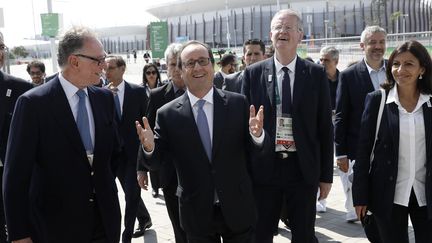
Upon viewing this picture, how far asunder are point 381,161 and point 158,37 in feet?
46.6

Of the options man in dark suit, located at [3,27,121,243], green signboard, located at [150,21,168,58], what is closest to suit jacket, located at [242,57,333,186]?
man in dark suit, located at [3,27,121,243]

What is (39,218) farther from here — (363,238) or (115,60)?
(363,238)

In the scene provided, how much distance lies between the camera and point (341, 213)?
6441 mm

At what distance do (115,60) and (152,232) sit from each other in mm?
2259

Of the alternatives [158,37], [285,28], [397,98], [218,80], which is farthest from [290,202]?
[158,37]

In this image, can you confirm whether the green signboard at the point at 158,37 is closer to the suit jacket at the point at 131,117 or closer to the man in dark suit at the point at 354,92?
the suit jacket at the point at 131,117

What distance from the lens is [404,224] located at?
11.7ft

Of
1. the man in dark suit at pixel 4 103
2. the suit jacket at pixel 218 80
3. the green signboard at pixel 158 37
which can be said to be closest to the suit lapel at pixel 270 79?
the man in dark suit at pixel 4 103

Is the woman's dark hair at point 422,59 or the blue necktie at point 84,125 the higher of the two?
the woman's dark hair at point 422,59

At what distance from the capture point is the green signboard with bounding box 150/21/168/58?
16.8m

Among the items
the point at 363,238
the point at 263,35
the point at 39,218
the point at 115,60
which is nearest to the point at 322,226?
the point at 363,238

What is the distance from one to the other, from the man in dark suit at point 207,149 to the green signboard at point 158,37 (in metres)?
13.7

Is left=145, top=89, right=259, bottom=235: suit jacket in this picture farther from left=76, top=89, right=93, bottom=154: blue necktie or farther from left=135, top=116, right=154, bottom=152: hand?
left=76, top=89, right=93, bottom=154: blue necktie

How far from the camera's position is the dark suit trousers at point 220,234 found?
3.26m
